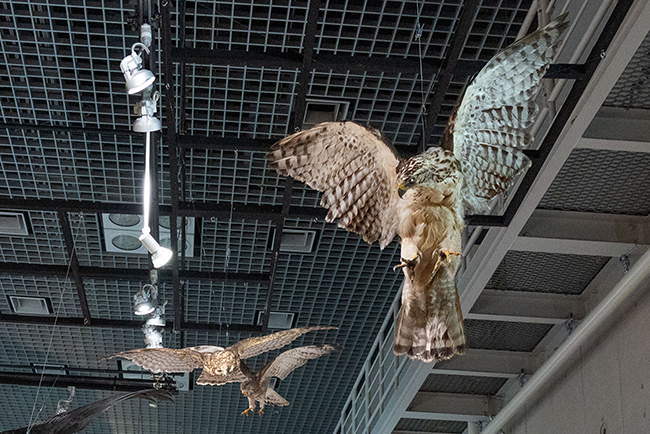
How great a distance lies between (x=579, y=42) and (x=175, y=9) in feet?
6.95

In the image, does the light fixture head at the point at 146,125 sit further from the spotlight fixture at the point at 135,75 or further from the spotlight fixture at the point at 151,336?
the spotlight fixture at the point at 151,336

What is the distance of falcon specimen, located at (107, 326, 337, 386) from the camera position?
4680mm

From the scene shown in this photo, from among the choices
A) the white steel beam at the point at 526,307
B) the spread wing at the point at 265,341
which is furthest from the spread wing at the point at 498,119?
the white steel beam at the point at 526,307

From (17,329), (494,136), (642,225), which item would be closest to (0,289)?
(17,329)

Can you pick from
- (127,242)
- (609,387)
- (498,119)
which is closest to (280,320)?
(127,242)

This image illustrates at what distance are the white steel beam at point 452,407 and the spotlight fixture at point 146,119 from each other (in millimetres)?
3648

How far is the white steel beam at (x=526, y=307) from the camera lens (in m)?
5.41

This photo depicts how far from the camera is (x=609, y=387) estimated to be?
4855mm

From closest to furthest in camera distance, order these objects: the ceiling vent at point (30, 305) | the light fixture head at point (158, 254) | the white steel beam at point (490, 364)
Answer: the light fixture head at point (158, 254) → the white steel beam at point (490, 364) → the ceiling vent at point (30, 305)

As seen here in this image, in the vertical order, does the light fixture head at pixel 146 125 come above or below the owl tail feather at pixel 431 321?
above

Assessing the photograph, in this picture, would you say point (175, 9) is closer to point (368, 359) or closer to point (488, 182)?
point (488, 182)

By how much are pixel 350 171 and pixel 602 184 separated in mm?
2178

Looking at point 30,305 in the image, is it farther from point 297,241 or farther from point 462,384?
point 462,384

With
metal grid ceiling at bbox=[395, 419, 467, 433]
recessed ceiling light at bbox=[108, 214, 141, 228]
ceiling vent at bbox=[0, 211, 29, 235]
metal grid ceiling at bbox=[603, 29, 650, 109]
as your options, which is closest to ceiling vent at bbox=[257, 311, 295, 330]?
metal grid ceiling at bbox=[395, 419, 467, 433]
